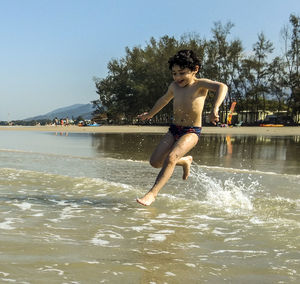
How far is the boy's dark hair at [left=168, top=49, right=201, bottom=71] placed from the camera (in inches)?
195

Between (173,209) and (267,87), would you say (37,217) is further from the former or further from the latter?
(267,87)

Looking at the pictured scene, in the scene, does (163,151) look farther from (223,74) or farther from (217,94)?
(223,74)

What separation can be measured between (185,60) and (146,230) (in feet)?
6.77

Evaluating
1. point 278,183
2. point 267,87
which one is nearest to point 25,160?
point 278,183

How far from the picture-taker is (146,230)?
12.9ft

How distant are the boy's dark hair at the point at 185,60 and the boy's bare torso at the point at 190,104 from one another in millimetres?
238

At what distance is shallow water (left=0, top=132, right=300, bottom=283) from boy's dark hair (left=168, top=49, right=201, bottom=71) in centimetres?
165

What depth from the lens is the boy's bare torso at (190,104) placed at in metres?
5.13

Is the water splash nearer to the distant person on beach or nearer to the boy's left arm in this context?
the distant person on beach

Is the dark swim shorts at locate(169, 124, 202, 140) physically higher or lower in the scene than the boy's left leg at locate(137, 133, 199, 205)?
higher

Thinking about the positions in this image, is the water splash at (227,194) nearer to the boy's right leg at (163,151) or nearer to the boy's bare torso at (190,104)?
the boy's right leg at (163,151)

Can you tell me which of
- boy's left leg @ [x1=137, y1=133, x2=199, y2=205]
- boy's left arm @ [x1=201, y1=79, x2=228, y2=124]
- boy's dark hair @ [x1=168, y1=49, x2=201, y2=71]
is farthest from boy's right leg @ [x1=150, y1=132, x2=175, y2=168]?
boy's dark hair @ [x1=168, y1=49, x2=201, y2=71]

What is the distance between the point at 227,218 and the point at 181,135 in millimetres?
1200

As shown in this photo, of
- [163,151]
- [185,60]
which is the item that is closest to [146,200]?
[163,151]
